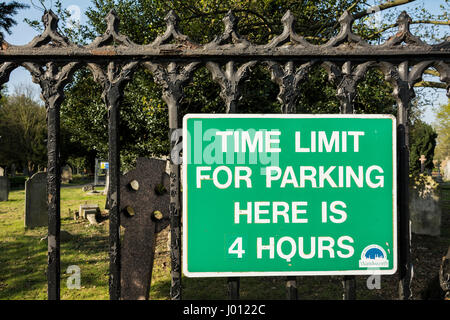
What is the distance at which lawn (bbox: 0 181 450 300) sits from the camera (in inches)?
218

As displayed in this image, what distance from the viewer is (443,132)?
148 feet

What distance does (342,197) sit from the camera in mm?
2180

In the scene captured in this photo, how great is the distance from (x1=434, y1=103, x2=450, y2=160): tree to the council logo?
45.4 m

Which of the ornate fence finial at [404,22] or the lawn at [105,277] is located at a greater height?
the ornate fence finial at [404,22]

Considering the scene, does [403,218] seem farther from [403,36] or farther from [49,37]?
[49,37]

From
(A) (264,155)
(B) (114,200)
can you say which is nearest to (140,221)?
(B) (114,200)

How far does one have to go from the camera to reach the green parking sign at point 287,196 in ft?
7.03

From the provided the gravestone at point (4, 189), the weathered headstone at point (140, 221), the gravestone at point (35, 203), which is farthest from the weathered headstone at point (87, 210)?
the weathered headstone at point (140, 221)

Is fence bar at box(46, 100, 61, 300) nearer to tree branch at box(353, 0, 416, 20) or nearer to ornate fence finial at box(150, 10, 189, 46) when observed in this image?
ornate fence finial at box(150, 10, 189, 46)

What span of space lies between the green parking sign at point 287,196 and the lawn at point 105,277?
3542 millimetres

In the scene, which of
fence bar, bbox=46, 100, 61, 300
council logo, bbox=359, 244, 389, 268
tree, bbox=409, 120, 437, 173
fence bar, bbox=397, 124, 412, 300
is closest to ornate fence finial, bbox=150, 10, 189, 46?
fence bar, bbox=46, 100, 61, 300

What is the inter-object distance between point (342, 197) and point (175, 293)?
140 cm

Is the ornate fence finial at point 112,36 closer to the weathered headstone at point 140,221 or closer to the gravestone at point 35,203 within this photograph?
the weathered headstone at point 140,221
